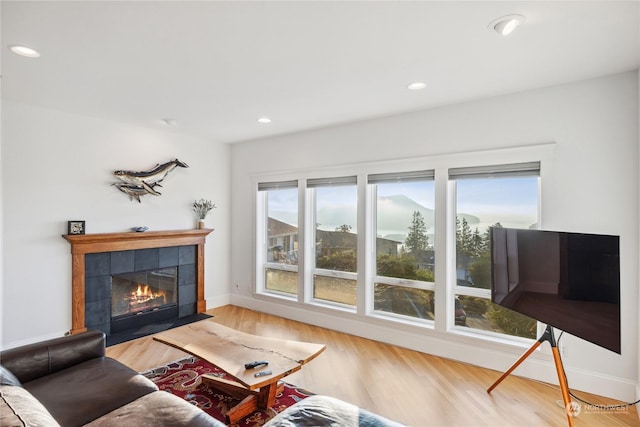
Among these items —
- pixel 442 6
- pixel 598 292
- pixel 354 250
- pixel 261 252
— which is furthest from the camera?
pixel 261 252

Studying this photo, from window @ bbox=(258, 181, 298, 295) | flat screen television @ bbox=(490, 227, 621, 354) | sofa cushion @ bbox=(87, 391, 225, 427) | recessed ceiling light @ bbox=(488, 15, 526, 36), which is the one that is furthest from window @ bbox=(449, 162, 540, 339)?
sofa cushion @ bbox=(87, 391, 225, 427)

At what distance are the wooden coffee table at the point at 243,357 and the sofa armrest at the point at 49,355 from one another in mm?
517

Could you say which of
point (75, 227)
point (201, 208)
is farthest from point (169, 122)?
point (75, 227)

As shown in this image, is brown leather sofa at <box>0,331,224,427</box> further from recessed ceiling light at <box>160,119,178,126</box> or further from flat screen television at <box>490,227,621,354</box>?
recessed ceiling light at <box>160,119,178,126</box>

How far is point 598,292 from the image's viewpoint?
1959 mm

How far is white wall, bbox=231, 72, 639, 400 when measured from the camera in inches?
102

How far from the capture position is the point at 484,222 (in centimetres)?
333

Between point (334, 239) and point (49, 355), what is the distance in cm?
306

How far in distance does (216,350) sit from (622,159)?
349 cm

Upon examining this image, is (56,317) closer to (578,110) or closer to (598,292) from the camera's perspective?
(598,292)

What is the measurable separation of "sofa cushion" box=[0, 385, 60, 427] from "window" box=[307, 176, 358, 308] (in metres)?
3.26

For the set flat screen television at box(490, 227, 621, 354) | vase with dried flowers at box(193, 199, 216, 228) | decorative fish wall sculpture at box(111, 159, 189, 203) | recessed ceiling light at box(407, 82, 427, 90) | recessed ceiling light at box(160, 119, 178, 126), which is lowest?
flat screen television at box(490, 227, 621, 354)

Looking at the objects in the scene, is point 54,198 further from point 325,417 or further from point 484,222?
point 484,222

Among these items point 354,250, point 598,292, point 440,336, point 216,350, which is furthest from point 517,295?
point 216,350
